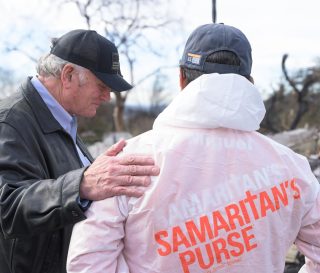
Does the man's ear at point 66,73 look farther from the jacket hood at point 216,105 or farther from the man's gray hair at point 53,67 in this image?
the jacket hood at point 216,105

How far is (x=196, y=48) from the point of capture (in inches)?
62.1

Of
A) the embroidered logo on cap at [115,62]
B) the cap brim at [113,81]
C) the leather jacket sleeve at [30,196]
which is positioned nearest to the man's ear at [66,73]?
the cap brim at [113,81]

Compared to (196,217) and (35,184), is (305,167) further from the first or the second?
(35,184)

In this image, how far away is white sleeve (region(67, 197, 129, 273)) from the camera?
1.31 metres

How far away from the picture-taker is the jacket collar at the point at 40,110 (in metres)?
1.99

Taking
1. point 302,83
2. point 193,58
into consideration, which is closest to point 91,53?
point 193,58

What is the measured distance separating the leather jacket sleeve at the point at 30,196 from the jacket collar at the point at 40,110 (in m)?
0.24

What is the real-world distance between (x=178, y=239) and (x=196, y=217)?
0.29ft

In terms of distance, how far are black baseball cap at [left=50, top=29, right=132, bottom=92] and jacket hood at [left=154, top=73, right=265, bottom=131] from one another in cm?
85

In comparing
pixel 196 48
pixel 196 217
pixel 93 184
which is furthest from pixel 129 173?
pixel 196 48

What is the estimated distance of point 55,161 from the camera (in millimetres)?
1943

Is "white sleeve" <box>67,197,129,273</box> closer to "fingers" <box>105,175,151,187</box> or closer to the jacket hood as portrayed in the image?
"fingers" <box>105,175,151,187</box>

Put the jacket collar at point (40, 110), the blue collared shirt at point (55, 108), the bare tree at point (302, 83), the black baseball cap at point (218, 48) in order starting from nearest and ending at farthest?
the black baseball cap at point (218, 48) < the jacket collar at point (40, 110) < the blue collared shirt at point (55, 108) < the bare tree at point (302, 83)

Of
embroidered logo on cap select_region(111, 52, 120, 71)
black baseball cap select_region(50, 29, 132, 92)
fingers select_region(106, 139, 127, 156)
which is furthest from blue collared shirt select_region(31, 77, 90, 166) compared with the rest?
fingers select_region(106, 139, 127, 156)
